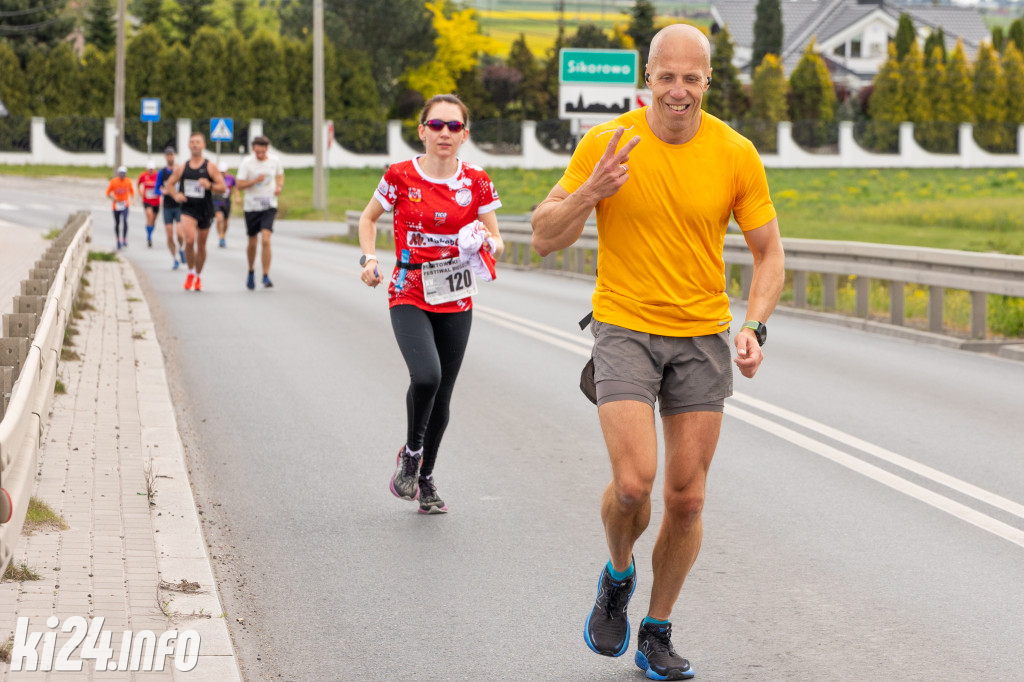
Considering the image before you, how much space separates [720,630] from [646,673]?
557 millimetres

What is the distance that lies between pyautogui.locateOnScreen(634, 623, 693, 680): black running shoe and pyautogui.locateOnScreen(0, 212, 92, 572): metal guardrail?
1.99 metres

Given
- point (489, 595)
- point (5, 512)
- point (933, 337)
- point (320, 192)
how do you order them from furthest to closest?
point (320, 192) → point (933, 337) → point (489, 595) → point (5, 512)

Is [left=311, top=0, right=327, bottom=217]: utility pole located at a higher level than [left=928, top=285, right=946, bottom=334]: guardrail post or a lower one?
higher

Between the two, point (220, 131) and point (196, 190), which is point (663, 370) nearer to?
point (196, 190)

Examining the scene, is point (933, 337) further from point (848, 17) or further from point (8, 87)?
point (848, 17)

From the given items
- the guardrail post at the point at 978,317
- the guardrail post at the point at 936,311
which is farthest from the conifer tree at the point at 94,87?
the guardrail post at the point at 978,317

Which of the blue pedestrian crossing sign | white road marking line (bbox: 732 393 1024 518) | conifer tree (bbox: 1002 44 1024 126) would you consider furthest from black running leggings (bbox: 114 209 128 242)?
conifer tree (bbox: 1002 44 1024 126)

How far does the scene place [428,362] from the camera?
7.25 metres

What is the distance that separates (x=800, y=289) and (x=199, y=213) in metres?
7.53

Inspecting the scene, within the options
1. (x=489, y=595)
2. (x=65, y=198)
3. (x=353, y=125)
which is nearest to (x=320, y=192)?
(x=65, y=198)

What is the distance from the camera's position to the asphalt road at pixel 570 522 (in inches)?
209

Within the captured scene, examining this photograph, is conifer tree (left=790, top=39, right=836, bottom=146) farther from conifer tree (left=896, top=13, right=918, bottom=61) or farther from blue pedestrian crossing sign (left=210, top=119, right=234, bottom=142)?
blue pedestrian crossing sign (left=210, top=119, right=234, bottom=142)

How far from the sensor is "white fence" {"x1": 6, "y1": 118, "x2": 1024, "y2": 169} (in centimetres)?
6706

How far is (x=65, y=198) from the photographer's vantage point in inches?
2088
